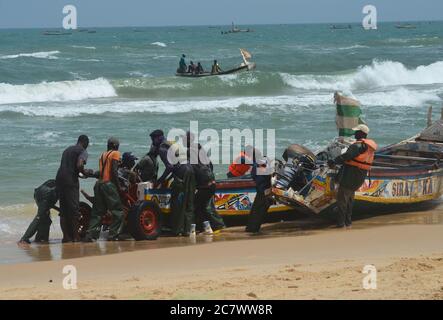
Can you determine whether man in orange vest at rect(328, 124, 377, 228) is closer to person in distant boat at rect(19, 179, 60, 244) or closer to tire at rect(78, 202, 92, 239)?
tire at rect(78, 202, 92, 239)

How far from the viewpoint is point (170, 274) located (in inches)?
329

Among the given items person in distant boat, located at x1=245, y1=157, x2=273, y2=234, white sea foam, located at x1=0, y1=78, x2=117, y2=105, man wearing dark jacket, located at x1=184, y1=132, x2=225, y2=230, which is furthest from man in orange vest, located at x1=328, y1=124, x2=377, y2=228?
white sea foam, located at x1=0, y1=78, x2=117, y2=105

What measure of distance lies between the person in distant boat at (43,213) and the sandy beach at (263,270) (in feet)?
5.22

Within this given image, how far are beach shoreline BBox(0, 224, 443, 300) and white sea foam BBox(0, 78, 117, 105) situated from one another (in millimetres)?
25001

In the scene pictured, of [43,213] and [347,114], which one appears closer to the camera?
[43,213]

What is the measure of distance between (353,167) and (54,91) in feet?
86.8

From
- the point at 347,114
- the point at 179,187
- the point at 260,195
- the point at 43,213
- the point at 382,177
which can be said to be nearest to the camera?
the point at 43,213

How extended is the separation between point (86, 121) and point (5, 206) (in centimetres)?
1259

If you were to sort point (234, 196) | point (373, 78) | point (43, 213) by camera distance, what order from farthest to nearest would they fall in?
point (373, 78), point (234, 196), point (43, 213)

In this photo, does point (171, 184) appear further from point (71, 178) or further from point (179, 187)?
point (71, 178)

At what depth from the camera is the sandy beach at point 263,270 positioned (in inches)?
282

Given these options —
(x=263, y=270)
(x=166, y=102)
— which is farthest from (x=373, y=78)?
(x=263, y=270)

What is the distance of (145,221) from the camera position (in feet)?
35.9

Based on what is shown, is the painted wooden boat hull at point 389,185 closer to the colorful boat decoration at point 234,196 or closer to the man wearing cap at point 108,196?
the colorful boat decoration at point 234,196
